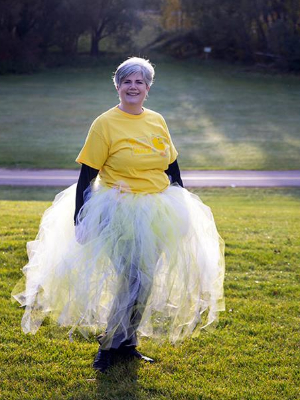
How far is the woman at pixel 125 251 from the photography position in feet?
A: 12.2

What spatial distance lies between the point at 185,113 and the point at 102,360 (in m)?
25.9

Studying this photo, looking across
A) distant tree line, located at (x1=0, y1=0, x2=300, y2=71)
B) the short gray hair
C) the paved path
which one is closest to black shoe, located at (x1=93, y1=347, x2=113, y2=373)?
the short gray hair

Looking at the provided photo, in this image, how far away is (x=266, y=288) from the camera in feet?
17.9

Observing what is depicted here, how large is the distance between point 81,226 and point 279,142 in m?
19.6

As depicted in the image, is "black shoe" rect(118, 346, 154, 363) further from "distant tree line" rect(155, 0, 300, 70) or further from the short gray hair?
"distant tree line" rect(155, 0, 300, 70)

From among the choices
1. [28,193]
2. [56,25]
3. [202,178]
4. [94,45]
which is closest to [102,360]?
[28,193]

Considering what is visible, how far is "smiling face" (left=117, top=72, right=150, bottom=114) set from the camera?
378 centimetres

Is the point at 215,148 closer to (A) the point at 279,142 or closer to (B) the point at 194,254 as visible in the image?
(A) the point at 279,142

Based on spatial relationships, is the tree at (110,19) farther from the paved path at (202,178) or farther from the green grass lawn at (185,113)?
the paved path at (202,178)

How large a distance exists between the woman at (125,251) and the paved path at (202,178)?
444 inches

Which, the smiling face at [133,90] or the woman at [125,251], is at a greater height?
the smiling face at [133,90]

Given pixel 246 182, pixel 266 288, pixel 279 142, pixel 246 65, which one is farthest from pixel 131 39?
pixel 266 288

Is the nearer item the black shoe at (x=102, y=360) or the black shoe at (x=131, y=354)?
the black shoe at (x=102, y=360)

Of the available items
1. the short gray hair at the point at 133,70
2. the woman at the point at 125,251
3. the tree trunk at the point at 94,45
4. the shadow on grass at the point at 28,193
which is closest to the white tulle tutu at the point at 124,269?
the woman at the point at 125,251
